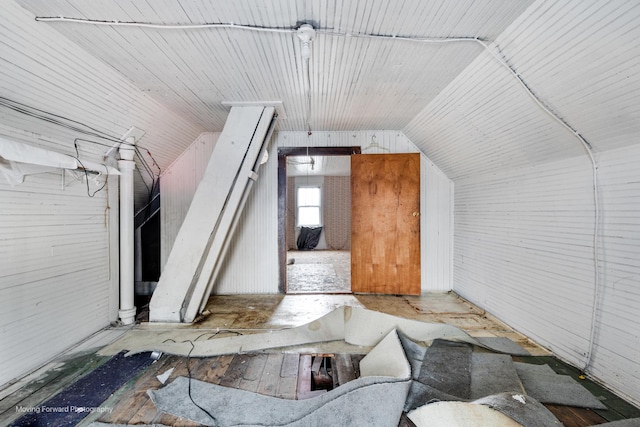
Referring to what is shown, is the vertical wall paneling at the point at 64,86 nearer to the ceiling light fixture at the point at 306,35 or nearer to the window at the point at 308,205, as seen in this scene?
the ceiling light fixture at the point at 306,35

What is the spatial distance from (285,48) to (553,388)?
315cm

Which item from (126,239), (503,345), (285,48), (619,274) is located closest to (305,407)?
(503,345)

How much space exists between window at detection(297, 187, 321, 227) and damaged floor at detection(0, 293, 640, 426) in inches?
225

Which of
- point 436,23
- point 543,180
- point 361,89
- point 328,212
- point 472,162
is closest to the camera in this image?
point 436,23

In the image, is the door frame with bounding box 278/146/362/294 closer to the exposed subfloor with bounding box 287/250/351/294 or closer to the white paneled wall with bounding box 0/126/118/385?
the exposed subfloor with bounding box 287/250/351/294

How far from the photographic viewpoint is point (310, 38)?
1900 millimetres

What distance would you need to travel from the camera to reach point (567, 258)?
2.31 metres

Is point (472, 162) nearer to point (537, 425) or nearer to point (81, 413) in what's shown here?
point (537, 425)

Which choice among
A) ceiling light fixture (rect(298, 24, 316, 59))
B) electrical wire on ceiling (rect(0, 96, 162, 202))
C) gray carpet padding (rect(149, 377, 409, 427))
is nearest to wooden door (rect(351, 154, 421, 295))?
ceiling light fixture (rect(298, 24, 316, 59))

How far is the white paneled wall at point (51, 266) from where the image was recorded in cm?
199

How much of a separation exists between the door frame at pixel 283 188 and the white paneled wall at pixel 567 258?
207 centimetres

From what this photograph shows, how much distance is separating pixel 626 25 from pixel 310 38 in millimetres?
1751

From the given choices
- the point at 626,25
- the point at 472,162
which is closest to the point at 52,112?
the point at 626,25

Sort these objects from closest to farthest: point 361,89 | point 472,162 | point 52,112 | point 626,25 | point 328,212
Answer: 1. point 626,25
2. point 52,112
3. point 361,89
4. point 472,162
5. point 328,212
